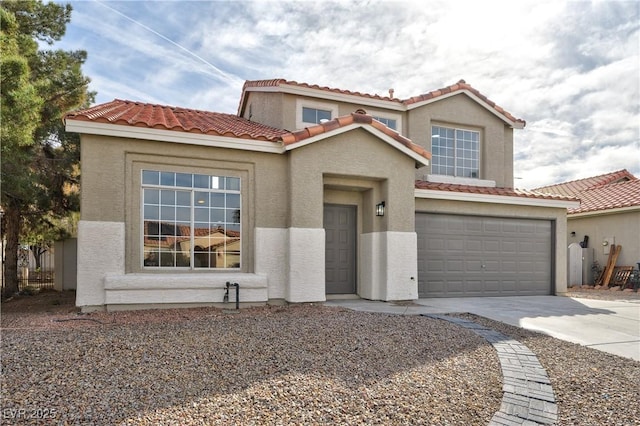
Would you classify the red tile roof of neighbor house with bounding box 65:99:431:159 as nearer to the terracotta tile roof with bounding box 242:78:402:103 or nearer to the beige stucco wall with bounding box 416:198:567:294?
the beige stucco wall with bounding box 416:198:567:294

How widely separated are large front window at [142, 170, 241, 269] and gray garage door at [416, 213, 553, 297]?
17.7ft

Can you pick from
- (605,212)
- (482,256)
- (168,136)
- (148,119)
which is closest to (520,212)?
(482,256)

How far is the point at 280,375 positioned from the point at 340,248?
273 inches

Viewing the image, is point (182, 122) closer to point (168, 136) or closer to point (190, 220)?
point (168, 136)

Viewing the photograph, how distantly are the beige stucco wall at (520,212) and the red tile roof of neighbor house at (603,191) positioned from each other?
4.81 meters

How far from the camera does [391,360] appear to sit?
18.2 ft

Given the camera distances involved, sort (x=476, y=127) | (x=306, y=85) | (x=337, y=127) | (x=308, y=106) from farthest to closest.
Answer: (x=476, y=127) → (x=308, y=106) → (x=306, y=85) → (x=337, y=127)

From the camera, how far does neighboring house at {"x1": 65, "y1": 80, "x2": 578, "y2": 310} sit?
8.89 m

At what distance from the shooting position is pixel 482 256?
12.8m

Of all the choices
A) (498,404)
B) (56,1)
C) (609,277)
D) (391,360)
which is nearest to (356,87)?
(56,1)

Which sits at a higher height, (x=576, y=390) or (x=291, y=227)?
(x=291, y=227)

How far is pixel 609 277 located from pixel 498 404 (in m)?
15.5

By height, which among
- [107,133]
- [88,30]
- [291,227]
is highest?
[88,30]

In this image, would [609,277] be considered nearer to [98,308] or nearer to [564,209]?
[564,209]
